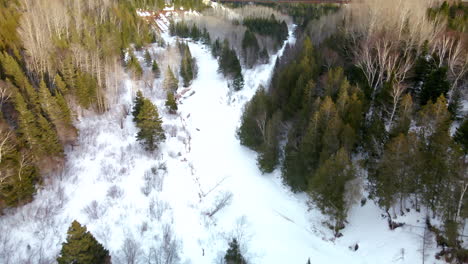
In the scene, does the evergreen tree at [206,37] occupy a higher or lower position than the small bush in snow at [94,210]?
higher

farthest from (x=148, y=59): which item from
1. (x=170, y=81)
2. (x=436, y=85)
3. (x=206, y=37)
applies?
(x=436, y=85)

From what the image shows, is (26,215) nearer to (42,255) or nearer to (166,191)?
(42,255)

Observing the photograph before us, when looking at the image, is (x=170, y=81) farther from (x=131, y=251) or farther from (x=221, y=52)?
(x=131, y=251)

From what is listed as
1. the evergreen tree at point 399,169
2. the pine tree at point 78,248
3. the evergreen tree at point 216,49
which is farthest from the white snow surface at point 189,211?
the evergreen tree at point 216,49

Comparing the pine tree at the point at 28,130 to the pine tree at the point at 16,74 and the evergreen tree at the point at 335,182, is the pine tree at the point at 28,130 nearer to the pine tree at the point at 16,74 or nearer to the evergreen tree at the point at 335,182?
the pine tree at the point at 16,74

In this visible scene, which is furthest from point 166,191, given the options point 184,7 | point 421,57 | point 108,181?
point 184,7

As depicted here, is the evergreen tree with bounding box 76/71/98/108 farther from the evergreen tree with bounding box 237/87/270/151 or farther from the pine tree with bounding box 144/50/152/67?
the evergreen tree with bounding box 237/87/270/151

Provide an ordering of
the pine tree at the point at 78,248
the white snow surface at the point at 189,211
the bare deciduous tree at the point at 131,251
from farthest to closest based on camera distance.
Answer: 1. the white snow surface at the point at 189,211
2. the bare deciduous tree at the point at 131,251
3. the pine tree at the point at 78,248
